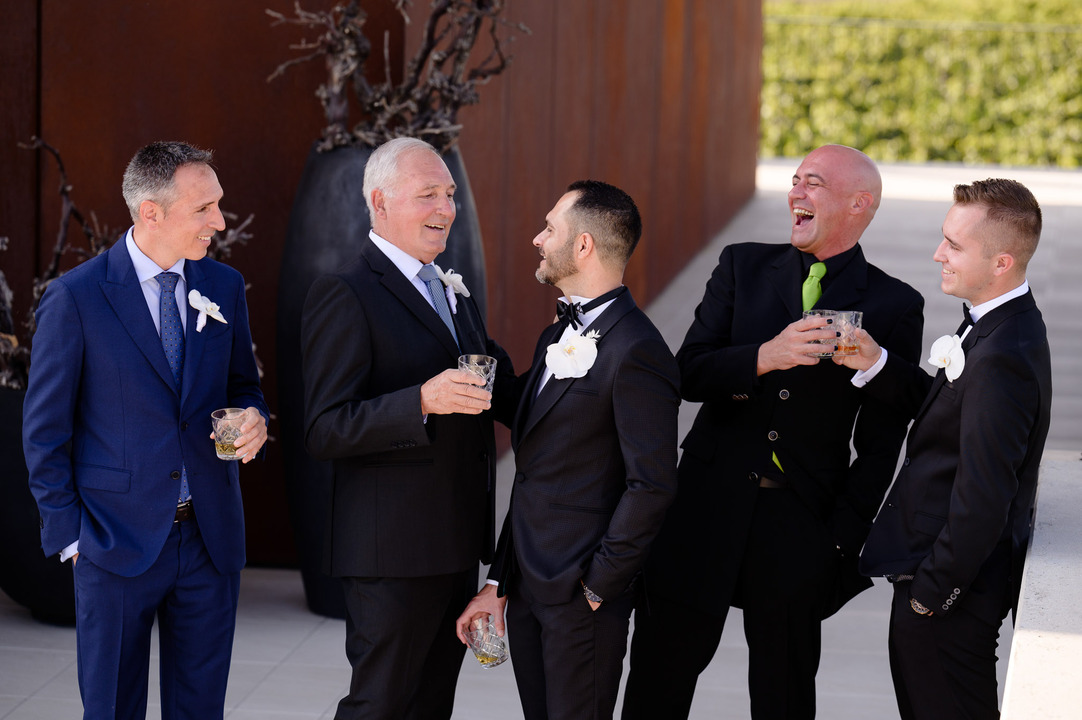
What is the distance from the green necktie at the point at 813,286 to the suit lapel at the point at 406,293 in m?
0.96

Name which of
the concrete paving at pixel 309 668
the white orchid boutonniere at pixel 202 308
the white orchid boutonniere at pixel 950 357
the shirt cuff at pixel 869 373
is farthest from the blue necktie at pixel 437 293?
the concrete paving at pixel 309 668

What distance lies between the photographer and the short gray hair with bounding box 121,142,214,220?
126 inches

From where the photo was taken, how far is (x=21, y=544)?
501 cm

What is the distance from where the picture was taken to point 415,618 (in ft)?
10.9

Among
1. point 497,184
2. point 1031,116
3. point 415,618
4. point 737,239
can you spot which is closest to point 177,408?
point 415,618

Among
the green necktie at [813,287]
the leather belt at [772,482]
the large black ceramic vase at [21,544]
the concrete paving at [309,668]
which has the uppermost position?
the green necktie at [813,287]

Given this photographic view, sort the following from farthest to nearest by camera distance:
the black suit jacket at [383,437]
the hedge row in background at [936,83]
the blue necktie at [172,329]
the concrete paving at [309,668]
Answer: the hedge row in background at [936,83] < the concrete paving at [309,668] < the blue necktie at [172,329] < the black suit jacket at [383,437]

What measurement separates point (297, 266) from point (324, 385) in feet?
6.61

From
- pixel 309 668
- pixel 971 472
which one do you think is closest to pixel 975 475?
pixel 971 472

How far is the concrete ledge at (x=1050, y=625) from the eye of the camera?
2.31m

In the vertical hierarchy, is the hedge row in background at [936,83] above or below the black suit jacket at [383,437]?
above

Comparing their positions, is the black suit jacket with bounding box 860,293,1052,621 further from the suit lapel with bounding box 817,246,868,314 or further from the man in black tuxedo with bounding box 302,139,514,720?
the man in black tuxedo with bounding box 302,139,514,720

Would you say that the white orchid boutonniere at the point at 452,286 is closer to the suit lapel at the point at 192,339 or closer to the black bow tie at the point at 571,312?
the black bow tie at the point at 571,312

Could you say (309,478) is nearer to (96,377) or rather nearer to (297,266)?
(297,266)
